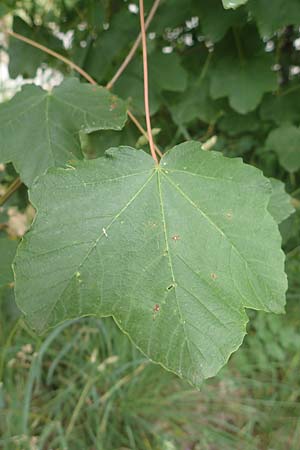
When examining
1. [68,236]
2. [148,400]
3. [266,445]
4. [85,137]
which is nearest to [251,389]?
[266,445]

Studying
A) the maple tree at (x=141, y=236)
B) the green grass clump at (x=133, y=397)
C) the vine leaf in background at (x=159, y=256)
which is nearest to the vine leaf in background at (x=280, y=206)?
the maple tree at (x=141, y=236)

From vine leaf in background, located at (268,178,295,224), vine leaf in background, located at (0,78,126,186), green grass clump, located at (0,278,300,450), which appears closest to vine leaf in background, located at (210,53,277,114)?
vine leaf in background, located at (268,178,295,224)

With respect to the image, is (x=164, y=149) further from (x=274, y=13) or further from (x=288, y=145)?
(x=274, y=13)

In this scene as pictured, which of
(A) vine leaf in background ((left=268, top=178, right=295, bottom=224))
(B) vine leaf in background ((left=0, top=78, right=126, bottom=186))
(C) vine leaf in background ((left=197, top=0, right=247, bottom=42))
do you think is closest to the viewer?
(B) vine leaf in background ((left=0, top=78, right=126, bottom=186))

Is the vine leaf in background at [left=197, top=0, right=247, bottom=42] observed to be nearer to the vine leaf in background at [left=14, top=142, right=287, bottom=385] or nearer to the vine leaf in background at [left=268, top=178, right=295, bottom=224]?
the vine leaf in background at [left=268, top=178, right=295, bottom=224]

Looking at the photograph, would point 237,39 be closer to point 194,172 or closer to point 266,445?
point 194,172

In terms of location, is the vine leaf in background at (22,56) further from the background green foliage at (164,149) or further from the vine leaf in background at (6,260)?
the vine leaf in background at (6,260)
